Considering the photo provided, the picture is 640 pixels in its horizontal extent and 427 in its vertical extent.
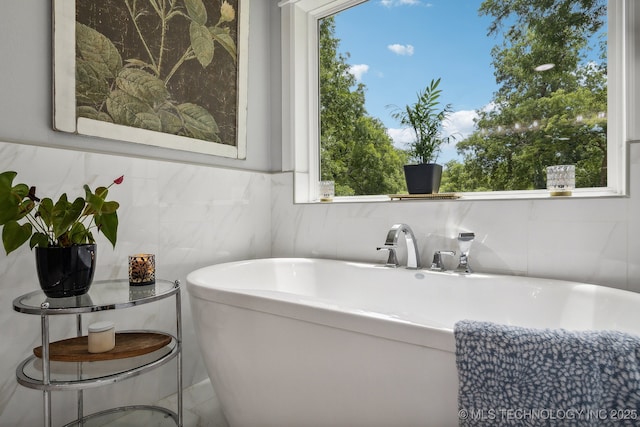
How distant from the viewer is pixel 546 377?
2.50 ft

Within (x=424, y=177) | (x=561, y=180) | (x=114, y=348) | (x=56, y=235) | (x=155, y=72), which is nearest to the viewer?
(x=56, y=235)

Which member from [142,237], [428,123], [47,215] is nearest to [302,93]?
[428,123]

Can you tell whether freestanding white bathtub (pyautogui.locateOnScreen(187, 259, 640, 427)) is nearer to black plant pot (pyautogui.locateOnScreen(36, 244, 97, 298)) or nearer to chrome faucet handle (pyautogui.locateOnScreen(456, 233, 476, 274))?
chrome faucet handle (pyautogui.locateOnScreen(456, 233, 476, 274))

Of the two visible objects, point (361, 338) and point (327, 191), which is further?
point (327, 191)

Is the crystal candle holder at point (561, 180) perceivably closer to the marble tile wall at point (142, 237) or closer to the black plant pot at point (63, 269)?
the marble tile wall at point (142, 237)

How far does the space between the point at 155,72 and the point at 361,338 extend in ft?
4.78

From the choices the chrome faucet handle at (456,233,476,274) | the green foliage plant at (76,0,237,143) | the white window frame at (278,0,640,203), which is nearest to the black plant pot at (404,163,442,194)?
the white window frame at (278,0,640,203)

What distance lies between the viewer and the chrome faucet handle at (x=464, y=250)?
5.41 feet

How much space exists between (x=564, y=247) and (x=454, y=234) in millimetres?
433

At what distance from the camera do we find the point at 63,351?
1.18m

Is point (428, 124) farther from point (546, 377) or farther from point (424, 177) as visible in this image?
point (546, 377)

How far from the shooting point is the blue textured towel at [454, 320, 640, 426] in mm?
733

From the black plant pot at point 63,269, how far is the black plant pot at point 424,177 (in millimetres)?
1422

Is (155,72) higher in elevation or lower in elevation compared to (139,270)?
higher
